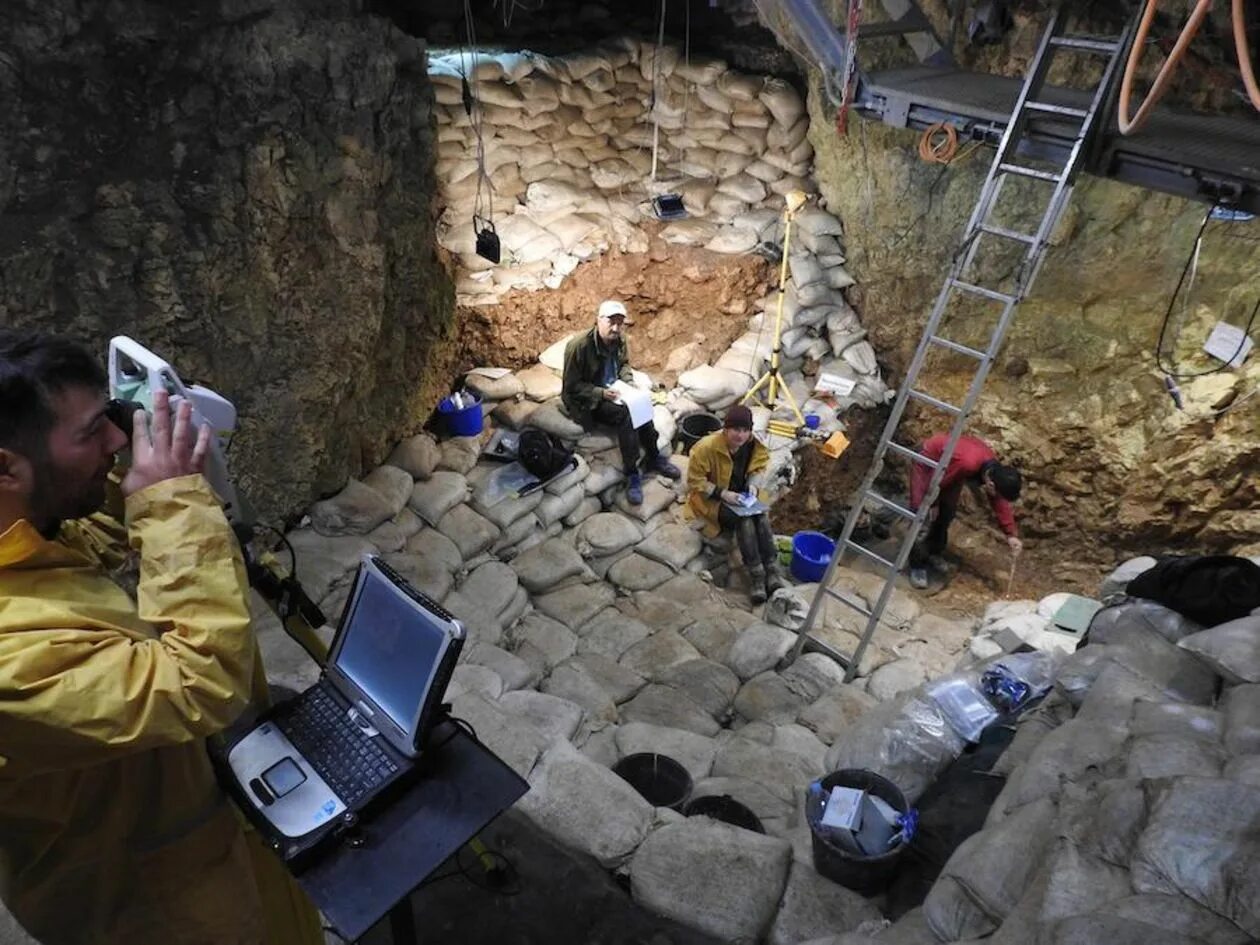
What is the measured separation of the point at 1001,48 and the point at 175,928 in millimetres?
5423

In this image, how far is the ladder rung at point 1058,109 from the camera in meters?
3.19

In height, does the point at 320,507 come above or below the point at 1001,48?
below

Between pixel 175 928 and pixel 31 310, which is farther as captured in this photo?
pixel 31 310

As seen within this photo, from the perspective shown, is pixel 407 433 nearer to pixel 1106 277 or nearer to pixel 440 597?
pixel 440 597

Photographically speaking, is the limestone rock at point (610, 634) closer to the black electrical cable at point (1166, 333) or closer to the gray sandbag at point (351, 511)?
the gray sandbag at point (351, 511)

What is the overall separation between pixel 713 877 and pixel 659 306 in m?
4.91

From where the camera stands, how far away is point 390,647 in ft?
5.66

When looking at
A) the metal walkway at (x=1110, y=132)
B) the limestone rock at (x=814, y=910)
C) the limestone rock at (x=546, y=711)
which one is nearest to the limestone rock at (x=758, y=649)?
the limestone rock at (x=546, y=711)

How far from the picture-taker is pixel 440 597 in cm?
428

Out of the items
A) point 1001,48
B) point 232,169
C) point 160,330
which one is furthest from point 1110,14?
point 160,330

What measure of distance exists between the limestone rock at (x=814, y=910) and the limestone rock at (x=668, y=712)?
4.27 ft

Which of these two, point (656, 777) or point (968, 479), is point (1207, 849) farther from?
point (968, 479)

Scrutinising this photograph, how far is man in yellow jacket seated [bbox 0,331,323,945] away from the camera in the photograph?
1.24 meters

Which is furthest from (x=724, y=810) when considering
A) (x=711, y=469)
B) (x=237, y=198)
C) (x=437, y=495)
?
(x=237, y=198)
